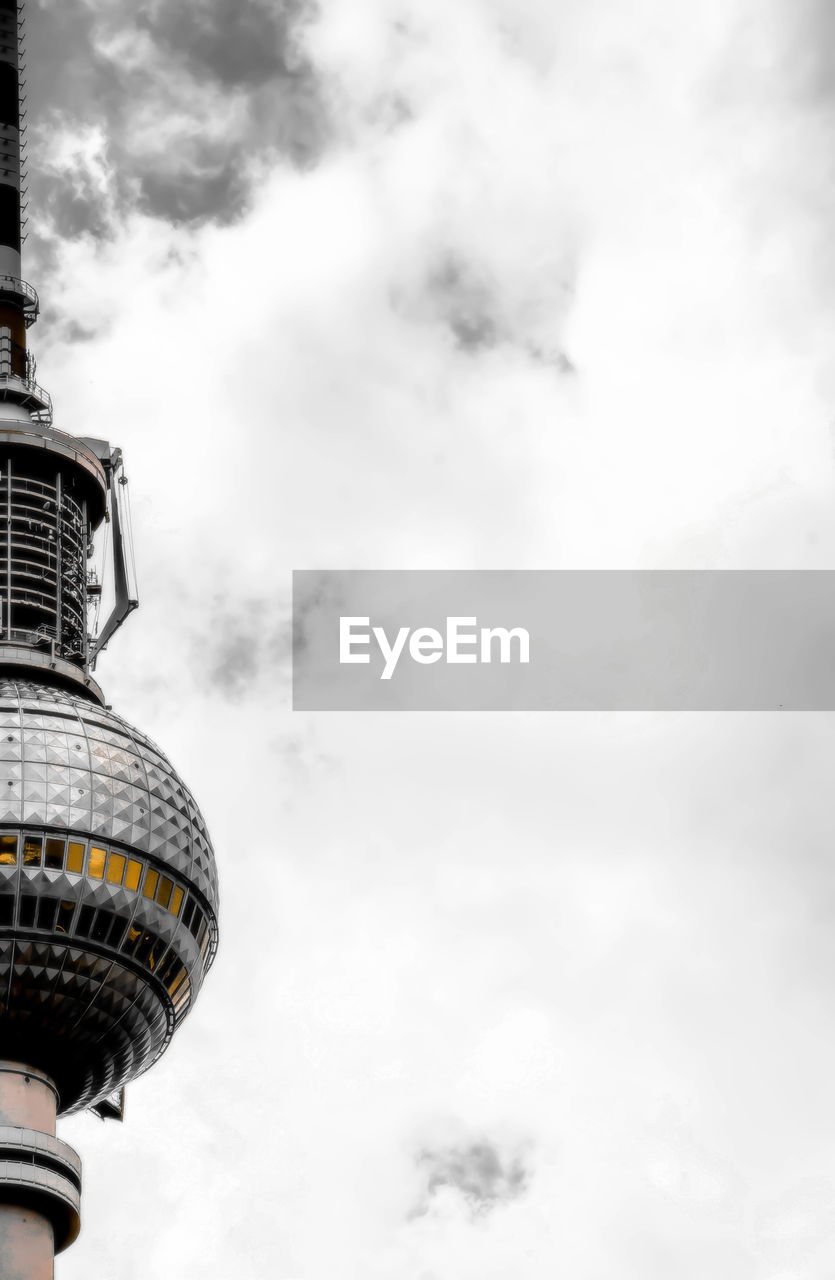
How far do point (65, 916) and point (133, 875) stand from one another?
159 inches

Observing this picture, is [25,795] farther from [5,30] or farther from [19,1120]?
[5,30]

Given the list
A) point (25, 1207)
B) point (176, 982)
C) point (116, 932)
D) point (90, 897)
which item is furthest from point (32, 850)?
point (25, 1207)

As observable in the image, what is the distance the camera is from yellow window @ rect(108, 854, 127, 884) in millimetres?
89062

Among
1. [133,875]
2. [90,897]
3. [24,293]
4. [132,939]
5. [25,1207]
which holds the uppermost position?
[24,293]

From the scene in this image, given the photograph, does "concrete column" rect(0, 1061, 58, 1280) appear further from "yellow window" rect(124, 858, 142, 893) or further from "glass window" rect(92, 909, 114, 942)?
"yellow window" rect(124, 858, 142, 893)

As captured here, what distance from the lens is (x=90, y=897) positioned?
8794 centimetres

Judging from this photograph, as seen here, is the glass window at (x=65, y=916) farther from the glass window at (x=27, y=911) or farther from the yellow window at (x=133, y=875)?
the yellow window at (x=133, y=875)

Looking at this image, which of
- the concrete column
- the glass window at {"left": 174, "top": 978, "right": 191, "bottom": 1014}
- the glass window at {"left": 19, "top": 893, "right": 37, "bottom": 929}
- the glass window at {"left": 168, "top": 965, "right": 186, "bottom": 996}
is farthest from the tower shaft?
the glass window at {"left": 174, "top": 978, "right": 191, "bottom": 1014}

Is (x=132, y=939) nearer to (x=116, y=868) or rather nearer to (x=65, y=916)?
(x=116, y=868)

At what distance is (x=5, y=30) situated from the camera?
4870 inches

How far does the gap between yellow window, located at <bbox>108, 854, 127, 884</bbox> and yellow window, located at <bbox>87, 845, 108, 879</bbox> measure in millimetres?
358

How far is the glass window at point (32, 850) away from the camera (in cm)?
8738

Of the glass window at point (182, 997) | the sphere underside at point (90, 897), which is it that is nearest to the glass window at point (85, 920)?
the sphere underside at point (90, 897)

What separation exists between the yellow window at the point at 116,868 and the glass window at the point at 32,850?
313 centimetres
